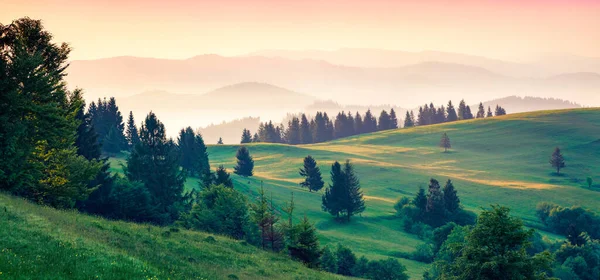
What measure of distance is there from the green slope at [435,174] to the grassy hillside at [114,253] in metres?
34.3

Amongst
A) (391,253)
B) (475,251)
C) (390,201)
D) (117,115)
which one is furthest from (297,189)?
(475,251)

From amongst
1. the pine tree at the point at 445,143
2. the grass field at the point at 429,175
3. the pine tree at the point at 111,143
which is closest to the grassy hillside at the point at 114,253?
the grass field at the point at 429,175

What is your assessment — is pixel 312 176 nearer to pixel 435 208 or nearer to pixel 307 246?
pixel 435 208

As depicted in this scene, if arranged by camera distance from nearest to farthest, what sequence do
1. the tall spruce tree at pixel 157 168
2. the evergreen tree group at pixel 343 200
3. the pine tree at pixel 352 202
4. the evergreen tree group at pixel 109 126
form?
the tall spruce tree at pixel 157 168 → the pine tree at pixel 352 202 → the evergreen tree group at pixel 343 200 → the evergreen tree group at pixel 109 126

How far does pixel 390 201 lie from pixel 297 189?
826 inches

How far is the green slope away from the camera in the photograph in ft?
281

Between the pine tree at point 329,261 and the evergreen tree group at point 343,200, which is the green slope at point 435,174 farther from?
the pine tree at point 329,261

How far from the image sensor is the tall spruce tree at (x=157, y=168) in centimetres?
6059

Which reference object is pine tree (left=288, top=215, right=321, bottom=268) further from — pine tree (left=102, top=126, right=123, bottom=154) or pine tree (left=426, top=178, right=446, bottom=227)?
pine tree (left=102, top=126, right=123, bottom=154)

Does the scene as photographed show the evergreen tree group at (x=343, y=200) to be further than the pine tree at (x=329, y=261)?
Yes

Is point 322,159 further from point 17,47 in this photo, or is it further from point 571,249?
point 17,47

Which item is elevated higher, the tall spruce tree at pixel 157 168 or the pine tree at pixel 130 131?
the pine tree at pixel 130 131

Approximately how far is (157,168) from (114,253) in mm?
41066

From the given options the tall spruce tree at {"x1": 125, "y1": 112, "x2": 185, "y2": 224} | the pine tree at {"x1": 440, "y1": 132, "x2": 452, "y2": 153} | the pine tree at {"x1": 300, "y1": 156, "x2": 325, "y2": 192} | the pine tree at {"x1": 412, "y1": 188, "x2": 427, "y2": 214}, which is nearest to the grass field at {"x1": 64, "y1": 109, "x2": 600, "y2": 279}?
the pine tree at {"x1": 300, "y1": 156, "x2": 325, "y2": 192}
